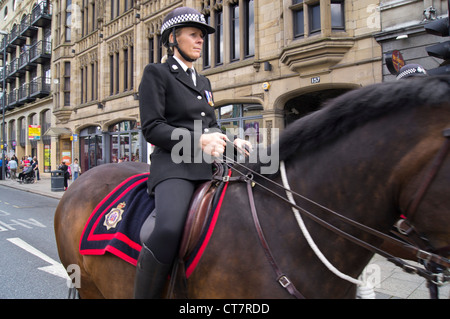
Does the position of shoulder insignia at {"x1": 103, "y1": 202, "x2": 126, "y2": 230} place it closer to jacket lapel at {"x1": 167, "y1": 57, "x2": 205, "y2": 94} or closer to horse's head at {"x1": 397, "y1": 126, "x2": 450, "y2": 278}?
jacket lapel at {"x1": 167, "y1": 57, "x2": 205, "y2": 94}

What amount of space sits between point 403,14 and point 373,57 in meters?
1.36

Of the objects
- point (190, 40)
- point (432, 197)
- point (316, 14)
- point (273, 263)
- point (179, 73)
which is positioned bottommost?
point (273, 263)

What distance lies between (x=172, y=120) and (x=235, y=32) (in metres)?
12.9

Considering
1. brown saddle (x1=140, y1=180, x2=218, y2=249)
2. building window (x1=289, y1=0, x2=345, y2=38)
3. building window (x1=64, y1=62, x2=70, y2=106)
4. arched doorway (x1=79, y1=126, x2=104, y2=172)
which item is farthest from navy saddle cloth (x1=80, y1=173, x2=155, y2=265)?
building window (x1=64, y1=62, x2=70, y2=106)

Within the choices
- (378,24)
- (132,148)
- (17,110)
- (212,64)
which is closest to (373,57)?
(378,24)

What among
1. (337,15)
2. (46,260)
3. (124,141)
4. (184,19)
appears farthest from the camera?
(124,141)

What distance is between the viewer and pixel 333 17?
10453 millimetres

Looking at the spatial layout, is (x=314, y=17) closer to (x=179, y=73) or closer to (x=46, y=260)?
(x=179, y=73)

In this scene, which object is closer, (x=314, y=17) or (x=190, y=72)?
(x=190, y=72)

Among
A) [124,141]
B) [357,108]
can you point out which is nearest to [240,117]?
[124,141]

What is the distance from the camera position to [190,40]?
216 cm

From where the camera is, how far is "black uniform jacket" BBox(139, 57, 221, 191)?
1.93 m

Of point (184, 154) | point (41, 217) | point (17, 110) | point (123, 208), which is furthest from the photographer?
point (17, 110)
